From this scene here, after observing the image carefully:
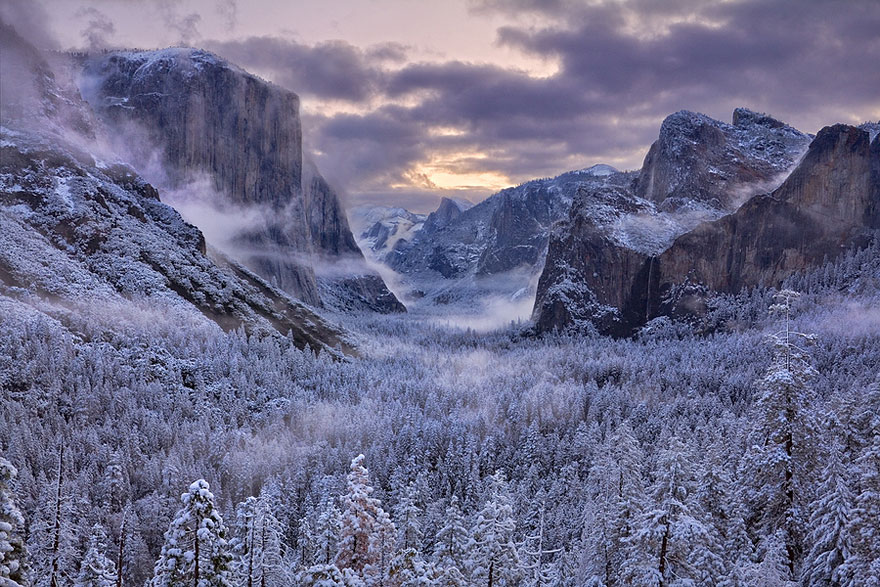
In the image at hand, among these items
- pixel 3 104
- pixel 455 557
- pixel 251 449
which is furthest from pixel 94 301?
pixel 455 557

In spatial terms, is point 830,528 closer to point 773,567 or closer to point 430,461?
point 773,567

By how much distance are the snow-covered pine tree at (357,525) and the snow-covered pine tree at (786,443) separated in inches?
639

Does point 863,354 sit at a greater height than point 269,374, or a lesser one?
greater

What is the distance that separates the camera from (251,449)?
10450cm

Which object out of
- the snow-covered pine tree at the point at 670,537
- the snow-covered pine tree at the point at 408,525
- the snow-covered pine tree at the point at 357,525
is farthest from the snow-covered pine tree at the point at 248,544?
the snow-covered pine tree at the point at 670,537

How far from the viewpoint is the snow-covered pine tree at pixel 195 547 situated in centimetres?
1817

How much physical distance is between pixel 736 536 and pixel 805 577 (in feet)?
9.49

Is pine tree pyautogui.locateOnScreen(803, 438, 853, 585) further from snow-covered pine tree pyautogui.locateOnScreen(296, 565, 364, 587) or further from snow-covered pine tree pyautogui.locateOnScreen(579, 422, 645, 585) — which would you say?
snow-covered pine tree pyautogui.locateOnScreen(296, 565, 364, 587)

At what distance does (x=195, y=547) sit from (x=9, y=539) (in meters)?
5.21

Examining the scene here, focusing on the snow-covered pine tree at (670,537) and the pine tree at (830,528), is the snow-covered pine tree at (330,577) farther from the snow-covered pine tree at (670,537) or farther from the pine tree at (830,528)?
the pine tree at (830,528)

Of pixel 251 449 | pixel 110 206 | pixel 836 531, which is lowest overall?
pixel 251 449

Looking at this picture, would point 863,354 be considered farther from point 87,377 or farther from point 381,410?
point 87,377

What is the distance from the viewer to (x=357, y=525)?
2133 centimetres

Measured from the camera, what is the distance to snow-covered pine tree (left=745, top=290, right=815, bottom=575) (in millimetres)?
23328
